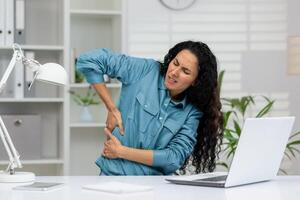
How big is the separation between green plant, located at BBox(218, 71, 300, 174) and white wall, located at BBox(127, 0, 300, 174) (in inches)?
3.8

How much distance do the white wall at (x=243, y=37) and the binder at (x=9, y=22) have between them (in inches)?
35.7

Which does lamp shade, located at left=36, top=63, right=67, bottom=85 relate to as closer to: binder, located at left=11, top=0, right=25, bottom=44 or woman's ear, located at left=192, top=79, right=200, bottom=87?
woman's ear, located at left=192, top=79, right=200, bottom=87

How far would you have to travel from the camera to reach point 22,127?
164 inches

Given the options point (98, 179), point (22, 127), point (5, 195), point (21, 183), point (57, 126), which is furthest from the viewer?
point (57, 126)

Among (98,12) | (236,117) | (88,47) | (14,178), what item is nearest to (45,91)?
(88,47)

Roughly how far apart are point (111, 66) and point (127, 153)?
0.43 metres

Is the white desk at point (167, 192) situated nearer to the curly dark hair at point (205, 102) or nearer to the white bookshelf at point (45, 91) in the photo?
the curly dark hair at point (205, 102)

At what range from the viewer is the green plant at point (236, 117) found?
4.20 metres

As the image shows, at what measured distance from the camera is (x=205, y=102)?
9.33 feet

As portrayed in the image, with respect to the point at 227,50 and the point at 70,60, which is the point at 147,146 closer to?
the point at 70,60

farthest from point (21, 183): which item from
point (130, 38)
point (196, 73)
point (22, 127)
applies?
point (130, 38)

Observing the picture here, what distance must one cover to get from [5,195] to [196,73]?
1167 millimetres

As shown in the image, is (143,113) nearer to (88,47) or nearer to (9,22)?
(9,22)

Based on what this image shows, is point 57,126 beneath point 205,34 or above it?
beneath
